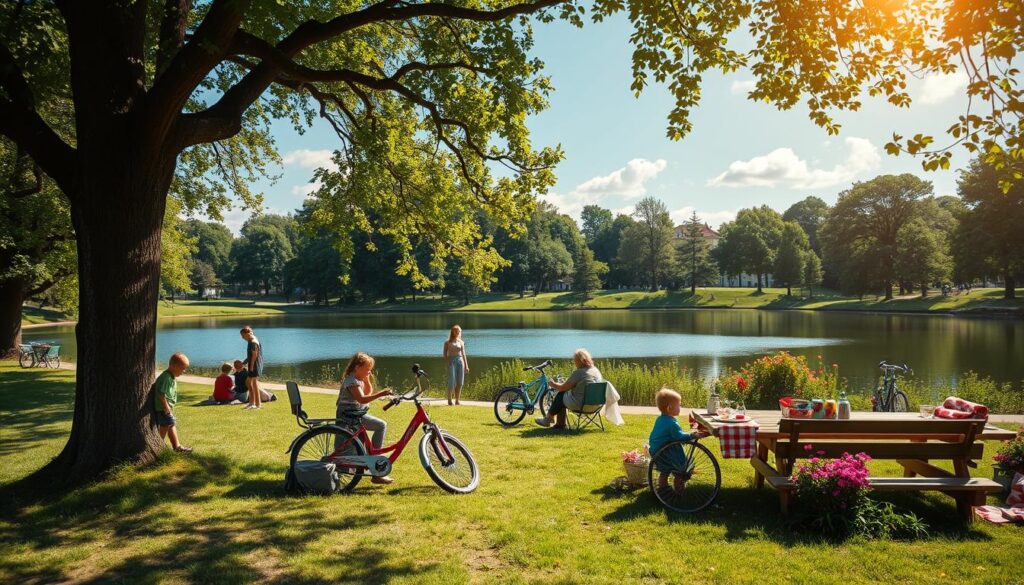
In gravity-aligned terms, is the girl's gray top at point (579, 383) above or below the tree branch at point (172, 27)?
below

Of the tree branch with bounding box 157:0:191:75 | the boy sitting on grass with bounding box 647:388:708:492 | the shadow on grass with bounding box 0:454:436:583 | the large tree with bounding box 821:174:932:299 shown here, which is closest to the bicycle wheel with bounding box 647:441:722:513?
the boy sitting on grass with bounding box 647:388:708:492

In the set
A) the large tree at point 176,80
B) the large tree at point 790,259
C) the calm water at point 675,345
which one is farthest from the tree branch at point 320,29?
the large tree at point 790,259

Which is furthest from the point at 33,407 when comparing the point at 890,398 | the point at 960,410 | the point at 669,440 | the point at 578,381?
the point at 890,398

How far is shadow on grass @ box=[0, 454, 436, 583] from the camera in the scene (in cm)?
429

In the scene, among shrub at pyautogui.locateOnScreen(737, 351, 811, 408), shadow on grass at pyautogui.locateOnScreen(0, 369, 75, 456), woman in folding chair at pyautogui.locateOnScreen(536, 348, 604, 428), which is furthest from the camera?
shrub at pyautogui.locateOnScreen(737, 351, 811, 408)

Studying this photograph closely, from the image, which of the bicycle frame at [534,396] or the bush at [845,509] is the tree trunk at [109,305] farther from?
the bush at [845,509]

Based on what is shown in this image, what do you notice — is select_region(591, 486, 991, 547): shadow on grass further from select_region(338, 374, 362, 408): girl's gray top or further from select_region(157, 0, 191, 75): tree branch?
select_region(157, 0, 191, 75): tree branch

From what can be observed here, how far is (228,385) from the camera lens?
42.0 ft

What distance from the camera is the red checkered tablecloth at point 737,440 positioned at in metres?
5.63

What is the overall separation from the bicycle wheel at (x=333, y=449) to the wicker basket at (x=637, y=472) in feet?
9.00

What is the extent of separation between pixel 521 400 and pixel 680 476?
488 cm

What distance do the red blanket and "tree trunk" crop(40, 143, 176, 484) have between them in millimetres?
8095

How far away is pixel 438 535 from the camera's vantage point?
16.3 ft

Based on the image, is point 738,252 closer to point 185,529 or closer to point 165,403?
point 165,403
